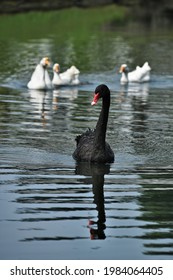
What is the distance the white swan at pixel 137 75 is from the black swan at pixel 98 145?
1725 centimetres

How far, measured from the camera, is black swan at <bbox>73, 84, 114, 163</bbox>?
55.9ft

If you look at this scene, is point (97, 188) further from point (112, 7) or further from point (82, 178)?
point (112, 7)

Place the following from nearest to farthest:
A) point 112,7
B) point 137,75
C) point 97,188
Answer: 1. point 97,188
2. point 137,75
3. point 112,7

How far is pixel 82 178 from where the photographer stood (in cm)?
1559

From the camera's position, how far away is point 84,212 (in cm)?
1301

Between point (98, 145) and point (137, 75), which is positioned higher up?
point (98, 145)

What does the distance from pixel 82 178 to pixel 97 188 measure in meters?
0.85

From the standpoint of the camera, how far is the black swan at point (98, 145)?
17.0m

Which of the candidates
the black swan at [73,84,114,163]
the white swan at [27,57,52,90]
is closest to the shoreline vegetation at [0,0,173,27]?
the white swan at [27,57,52,90]

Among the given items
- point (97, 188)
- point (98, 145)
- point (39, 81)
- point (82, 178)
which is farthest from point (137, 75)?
point (97, 188)

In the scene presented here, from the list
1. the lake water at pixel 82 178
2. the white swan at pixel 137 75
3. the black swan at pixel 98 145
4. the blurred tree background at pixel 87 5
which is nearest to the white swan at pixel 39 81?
the lake water at pixel 82 178

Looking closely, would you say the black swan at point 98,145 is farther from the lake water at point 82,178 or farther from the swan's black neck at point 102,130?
the lake water at point 82,178
